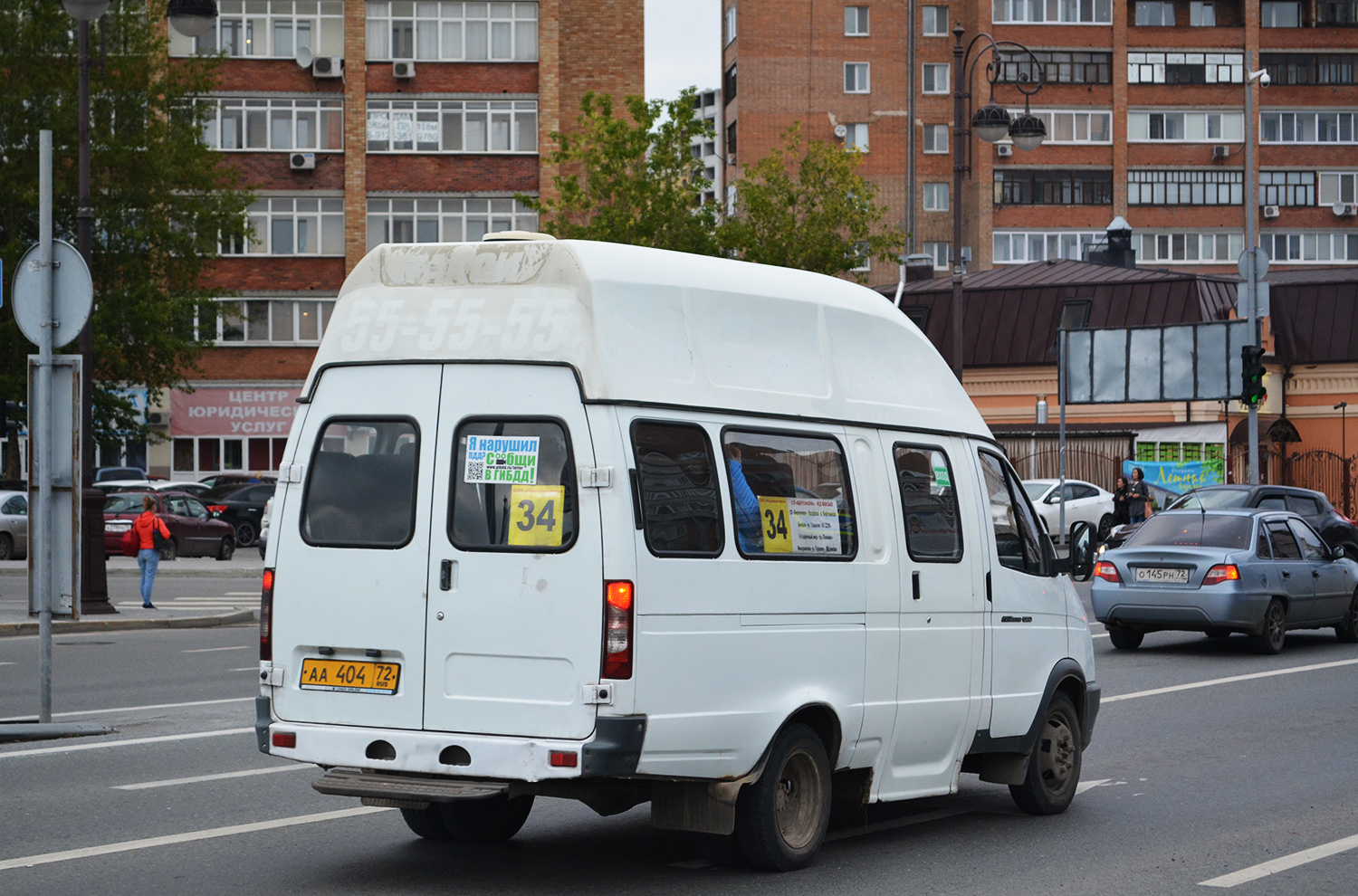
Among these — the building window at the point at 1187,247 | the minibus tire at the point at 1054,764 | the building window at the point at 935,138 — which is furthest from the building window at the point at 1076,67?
the minibus tire at the point at 1054,764

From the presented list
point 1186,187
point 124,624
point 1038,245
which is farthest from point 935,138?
point 124,624

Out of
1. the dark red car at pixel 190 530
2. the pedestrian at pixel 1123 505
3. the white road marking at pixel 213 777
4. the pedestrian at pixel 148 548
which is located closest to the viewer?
the white road marking at pixel 213 777

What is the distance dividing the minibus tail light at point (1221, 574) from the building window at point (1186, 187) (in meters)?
61.3

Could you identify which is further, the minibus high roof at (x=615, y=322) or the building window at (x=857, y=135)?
the building window at (x=857, y=135)

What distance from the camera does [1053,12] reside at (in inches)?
3007

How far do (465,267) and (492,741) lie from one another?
1966mm

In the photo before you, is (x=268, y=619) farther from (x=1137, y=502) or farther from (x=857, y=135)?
(x=857, y=135)

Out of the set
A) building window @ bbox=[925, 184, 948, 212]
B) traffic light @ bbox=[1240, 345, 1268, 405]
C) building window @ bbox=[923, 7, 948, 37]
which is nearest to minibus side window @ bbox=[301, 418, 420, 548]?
traffic light @ bbox=[1240, 345, 1268, 405]

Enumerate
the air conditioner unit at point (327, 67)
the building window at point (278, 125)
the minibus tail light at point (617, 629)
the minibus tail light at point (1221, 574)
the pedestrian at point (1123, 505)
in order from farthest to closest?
1. the building window at point (278, 125)
2. the air conditioner unit at point (327, 67)
3. the pedestrian at point (1123, 505)
4. the minibus tail light at point (1221, 574)
5. the minibus tail light at point (617, 629)

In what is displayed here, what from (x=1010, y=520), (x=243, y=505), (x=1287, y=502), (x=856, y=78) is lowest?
(x=243, y=505)

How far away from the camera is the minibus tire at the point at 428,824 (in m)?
8.22

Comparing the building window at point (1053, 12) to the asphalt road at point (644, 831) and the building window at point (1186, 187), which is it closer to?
the building window at point (1186, 187)

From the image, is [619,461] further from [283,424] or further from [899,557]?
[283,424]

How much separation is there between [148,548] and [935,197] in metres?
58.1
